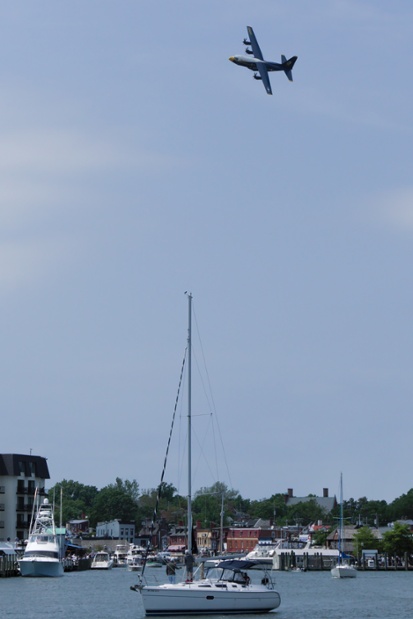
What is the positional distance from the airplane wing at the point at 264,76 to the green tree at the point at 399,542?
103706 mm

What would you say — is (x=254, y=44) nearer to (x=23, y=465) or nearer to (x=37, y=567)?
(x=37, y=567)

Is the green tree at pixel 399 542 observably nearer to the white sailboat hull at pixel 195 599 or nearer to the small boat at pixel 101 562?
the small boat at pixel 101 562

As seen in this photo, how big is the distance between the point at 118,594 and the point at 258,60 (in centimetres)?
4799

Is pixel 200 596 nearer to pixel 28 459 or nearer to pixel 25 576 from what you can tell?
pixel 25 576

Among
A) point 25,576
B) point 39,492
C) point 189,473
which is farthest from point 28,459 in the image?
point 189,473

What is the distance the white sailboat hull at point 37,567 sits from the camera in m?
118

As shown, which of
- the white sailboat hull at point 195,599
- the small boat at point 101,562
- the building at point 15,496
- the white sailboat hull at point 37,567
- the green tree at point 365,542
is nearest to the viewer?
the white sailboat hull at point 195,599

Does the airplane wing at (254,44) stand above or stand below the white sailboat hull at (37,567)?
above

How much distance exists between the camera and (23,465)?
540 feet

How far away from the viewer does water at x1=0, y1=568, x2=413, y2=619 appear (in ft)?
258

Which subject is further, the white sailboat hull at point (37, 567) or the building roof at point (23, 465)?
the building roof at point (23, 465)

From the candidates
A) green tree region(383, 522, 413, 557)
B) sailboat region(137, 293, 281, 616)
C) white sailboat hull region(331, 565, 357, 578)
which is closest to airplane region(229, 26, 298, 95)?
sailboat region(137, 293, 281, 616)

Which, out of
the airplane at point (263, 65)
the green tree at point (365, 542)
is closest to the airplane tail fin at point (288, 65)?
the airplane at point (263, 65)

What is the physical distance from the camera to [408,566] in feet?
599
